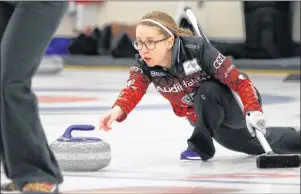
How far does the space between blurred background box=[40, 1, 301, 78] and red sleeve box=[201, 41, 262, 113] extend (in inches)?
286

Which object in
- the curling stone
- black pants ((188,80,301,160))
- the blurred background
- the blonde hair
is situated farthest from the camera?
the blurred background

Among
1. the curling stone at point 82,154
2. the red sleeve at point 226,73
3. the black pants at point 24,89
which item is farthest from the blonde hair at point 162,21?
the black pants at point 24,89

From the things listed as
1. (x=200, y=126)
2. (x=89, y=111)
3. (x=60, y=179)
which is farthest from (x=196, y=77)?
(x=89, y=111)

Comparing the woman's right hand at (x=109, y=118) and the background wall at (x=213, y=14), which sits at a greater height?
the woman's right hand at (x=109, y=118)

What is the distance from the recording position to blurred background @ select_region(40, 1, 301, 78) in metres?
12.1

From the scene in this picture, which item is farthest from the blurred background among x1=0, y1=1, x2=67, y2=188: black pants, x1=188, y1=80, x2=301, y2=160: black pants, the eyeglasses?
x1=0, y1=1, x2=67, y2=188: black pants

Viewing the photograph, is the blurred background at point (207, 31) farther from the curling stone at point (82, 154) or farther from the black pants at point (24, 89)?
the black pants at point (24, 89)

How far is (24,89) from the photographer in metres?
2.98

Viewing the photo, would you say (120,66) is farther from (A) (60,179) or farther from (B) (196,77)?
(A) (60,179)

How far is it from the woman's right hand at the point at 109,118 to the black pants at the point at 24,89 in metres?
0.96

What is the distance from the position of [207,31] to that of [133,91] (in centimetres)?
923

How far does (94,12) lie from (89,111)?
7.71 meters

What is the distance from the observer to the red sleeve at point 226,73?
4148mm

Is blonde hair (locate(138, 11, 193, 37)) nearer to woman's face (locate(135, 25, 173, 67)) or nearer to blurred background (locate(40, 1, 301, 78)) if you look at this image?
woman's face (locate(135, 25, 173, 67))
